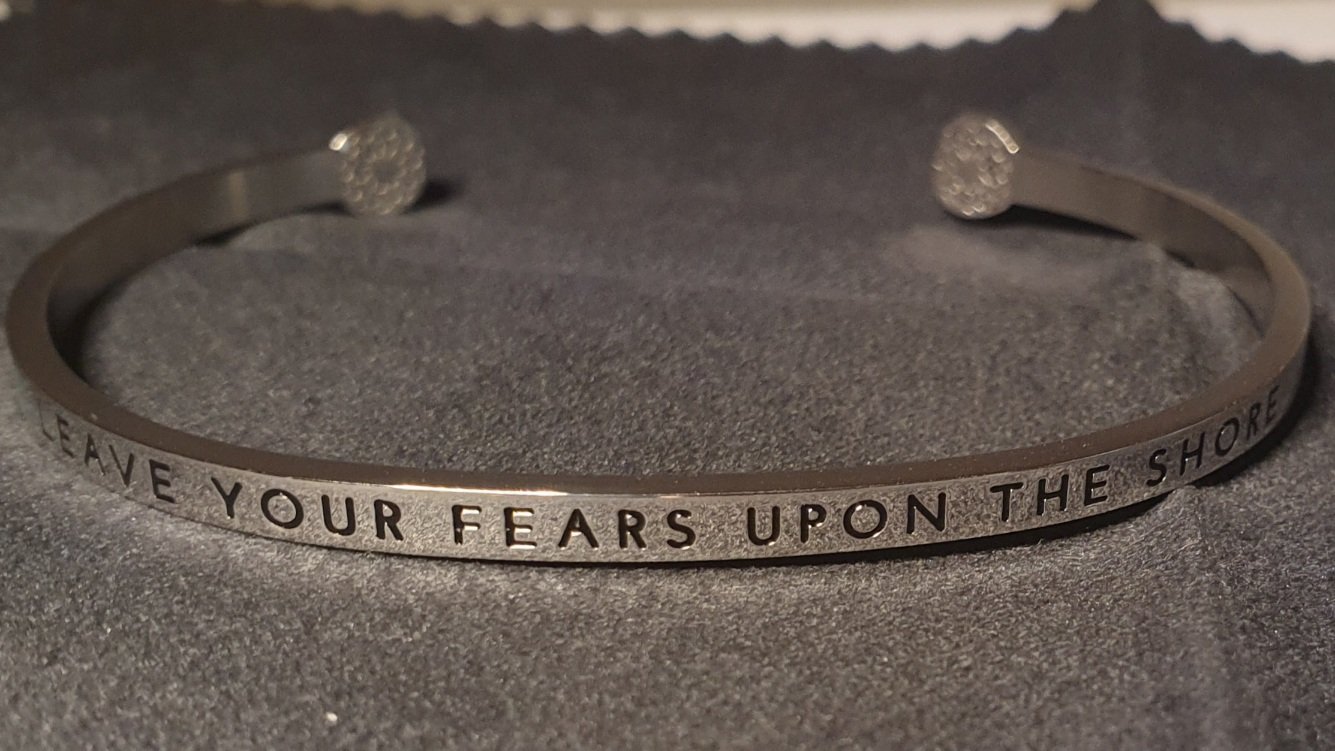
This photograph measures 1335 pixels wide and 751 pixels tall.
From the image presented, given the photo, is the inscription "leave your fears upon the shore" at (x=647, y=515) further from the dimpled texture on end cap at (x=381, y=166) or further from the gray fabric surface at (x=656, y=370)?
the dimpled texture on end cap at (x=381, y=166)

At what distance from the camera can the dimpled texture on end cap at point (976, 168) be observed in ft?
2.98

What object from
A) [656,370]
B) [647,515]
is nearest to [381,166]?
[656,370]

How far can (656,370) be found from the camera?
0.73 m

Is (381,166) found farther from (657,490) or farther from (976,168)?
(657,490)

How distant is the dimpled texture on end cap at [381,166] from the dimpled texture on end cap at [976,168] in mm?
333

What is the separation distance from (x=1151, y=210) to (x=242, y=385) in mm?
525

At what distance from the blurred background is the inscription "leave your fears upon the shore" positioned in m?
0.76

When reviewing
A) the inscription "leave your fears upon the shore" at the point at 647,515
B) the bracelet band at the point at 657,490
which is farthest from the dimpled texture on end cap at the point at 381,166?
the inscription "leave your fears upon the shore" at the point at 647,515

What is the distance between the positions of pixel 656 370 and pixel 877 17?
77cm

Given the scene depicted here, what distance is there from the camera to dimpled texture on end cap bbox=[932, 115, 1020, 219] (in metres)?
0.91

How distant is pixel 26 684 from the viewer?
503 millimetres

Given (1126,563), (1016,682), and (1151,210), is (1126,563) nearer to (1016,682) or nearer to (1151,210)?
(1016,682)

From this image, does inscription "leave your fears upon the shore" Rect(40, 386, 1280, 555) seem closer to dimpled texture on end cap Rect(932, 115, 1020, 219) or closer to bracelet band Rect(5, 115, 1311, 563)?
bracelet band Rect(5, 115, 1311, 563)

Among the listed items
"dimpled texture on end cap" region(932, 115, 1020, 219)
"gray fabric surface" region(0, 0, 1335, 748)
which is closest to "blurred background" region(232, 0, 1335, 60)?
"gray fabric surface" region(0, 0, 1335, 748)
